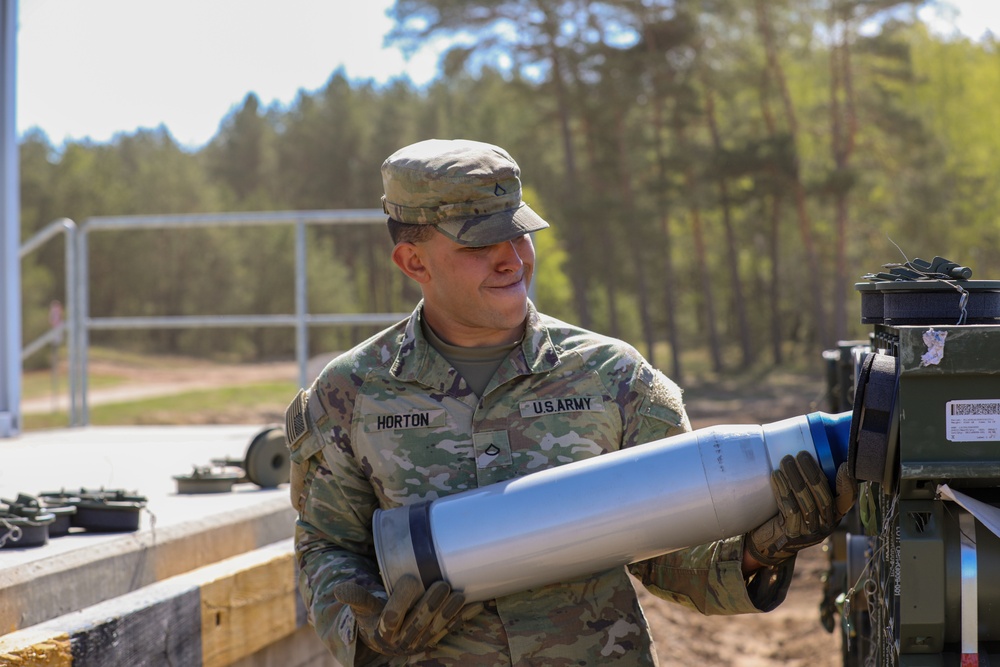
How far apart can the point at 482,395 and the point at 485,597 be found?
0.44 meters

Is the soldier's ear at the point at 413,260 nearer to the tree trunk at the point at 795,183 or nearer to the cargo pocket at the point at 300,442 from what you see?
the cargo pocket at the point at 300,442

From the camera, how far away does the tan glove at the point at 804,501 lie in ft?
7.02

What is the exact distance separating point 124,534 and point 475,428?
1579 millimetres

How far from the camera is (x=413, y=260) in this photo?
250 centimetres

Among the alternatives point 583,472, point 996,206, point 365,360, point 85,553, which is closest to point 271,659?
point 85,553

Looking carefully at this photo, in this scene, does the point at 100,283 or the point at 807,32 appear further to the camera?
the point at 100,283

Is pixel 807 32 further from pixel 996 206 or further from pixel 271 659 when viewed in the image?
pixel 271 659

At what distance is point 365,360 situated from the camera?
2555 millimetres

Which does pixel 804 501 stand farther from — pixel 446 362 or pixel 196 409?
pixel 196 409

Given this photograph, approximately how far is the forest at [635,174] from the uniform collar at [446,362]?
657 inches

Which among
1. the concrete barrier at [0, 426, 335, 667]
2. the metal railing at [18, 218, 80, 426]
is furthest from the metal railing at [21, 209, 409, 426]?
the concrete barrier at [0, 426, 335, 667]

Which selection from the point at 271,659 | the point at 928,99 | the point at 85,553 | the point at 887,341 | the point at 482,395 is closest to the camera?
the point at 887,341

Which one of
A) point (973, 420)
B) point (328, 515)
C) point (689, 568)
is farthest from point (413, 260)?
point (973, 420)

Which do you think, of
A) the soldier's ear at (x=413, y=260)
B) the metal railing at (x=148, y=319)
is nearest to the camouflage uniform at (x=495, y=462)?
the soldier's ear at (x=413, y=260)
